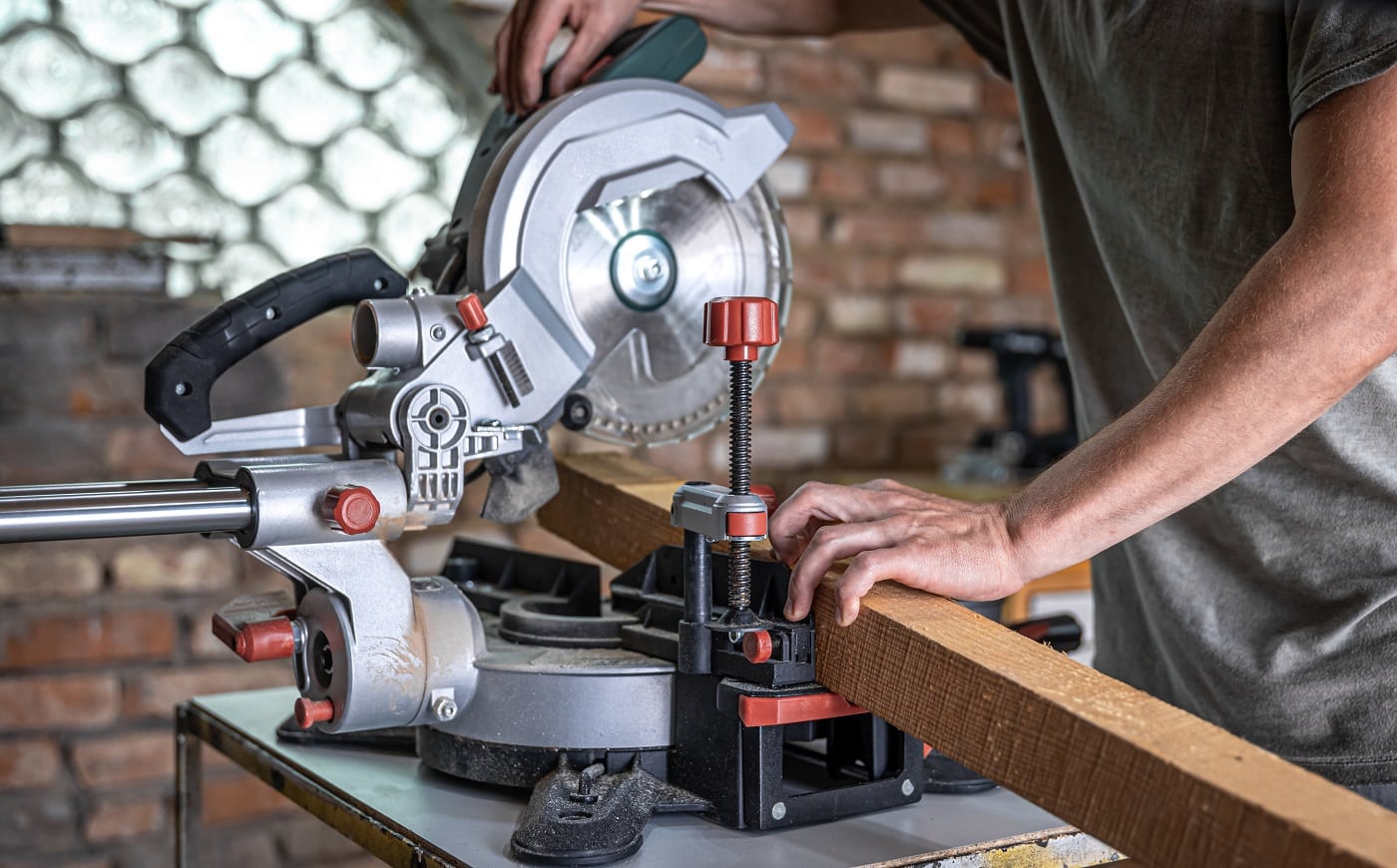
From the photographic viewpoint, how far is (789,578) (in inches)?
35.7

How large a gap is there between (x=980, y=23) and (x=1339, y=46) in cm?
60

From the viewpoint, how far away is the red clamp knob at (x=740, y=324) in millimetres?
870

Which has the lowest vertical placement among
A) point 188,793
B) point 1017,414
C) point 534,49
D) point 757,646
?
point 188,793

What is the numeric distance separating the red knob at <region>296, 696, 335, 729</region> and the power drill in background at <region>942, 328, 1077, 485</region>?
1.55m

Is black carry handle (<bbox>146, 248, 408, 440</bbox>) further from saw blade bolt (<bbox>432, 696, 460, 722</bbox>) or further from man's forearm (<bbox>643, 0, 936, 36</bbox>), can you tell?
man's forearm (<bbox>643, 0, 936, 36</bbox>)

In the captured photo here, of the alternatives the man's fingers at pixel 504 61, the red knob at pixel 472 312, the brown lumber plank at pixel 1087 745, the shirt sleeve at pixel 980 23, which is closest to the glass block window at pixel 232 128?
the man's fingers at pixel 504 61

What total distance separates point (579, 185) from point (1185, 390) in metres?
0.47

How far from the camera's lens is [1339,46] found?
0.78 metres

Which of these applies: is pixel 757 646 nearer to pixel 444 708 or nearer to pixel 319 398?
pixel 444 708

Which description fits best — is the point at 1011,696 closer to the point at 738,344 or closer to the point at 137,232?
the point at 738,344

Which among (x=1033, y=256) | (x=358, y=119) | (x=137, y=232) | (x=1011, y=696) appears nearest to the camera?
(x=1011, y=696)

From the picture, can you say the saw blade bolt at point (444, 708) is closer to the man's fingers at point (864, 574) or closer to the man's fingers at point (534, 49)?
the man's fingers at point (864, 574)

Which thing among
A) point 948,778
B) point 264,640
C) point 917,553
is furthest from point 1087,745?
point 264,640

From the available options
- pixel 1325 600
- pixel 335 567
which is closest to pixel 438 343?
pixel 335 567
